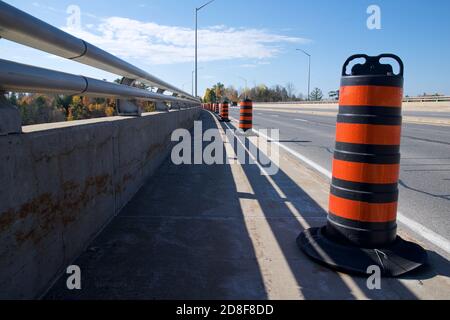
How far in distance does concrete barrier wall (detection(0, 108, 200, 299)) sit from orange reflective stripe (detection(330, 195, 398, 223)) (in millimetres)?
2188

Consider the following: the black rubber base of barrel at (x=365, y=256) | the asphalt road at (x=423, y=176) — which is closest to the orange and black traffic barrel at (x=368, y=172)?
the black rubber base of barrel at (x=365, y=256)

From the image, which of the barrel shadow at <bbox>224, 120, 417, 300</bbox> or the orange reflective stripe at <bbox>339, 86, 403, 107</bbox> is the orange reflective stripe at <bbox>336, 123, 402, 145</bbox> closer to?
the orange reflective stripe at <bbox>339, 86, 403, 107</bbox>

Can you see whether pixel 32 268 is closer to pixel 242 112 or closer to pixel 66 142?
pixel 66 142

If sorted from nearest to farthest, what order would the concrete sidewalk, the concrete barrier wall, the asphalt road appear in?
the concrete barrier wall < the concrete sidewalk < the asphalt road

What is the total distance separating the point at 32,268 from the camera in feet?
7.99

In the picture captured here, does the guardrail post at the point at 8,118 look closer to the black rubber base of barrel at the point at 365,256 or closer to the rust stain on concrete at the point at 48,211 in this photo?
the rust stain on concrete at the point at 48,211

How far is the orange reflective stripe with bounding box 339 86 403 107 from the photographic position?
10.5 feet

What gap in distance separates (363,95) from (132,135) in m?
2.90

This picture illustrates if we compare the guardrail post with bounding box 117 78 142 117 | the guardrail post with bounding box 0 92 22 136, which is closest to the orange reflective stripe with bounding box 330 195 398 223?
the guardrail post with bounding box 0 92 22 136

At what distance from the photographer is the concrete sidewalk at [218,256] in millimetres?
2709

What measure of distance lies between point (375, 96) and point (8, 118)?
2646 millimetres

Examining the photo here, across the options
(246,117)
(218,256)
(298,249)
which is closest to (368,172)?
(298,249)

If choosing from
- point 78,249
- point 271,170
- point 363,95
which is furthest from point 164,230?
point 271,170

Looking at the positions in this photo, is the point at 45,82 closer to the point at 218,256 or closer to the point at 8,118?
the point at 8,118
